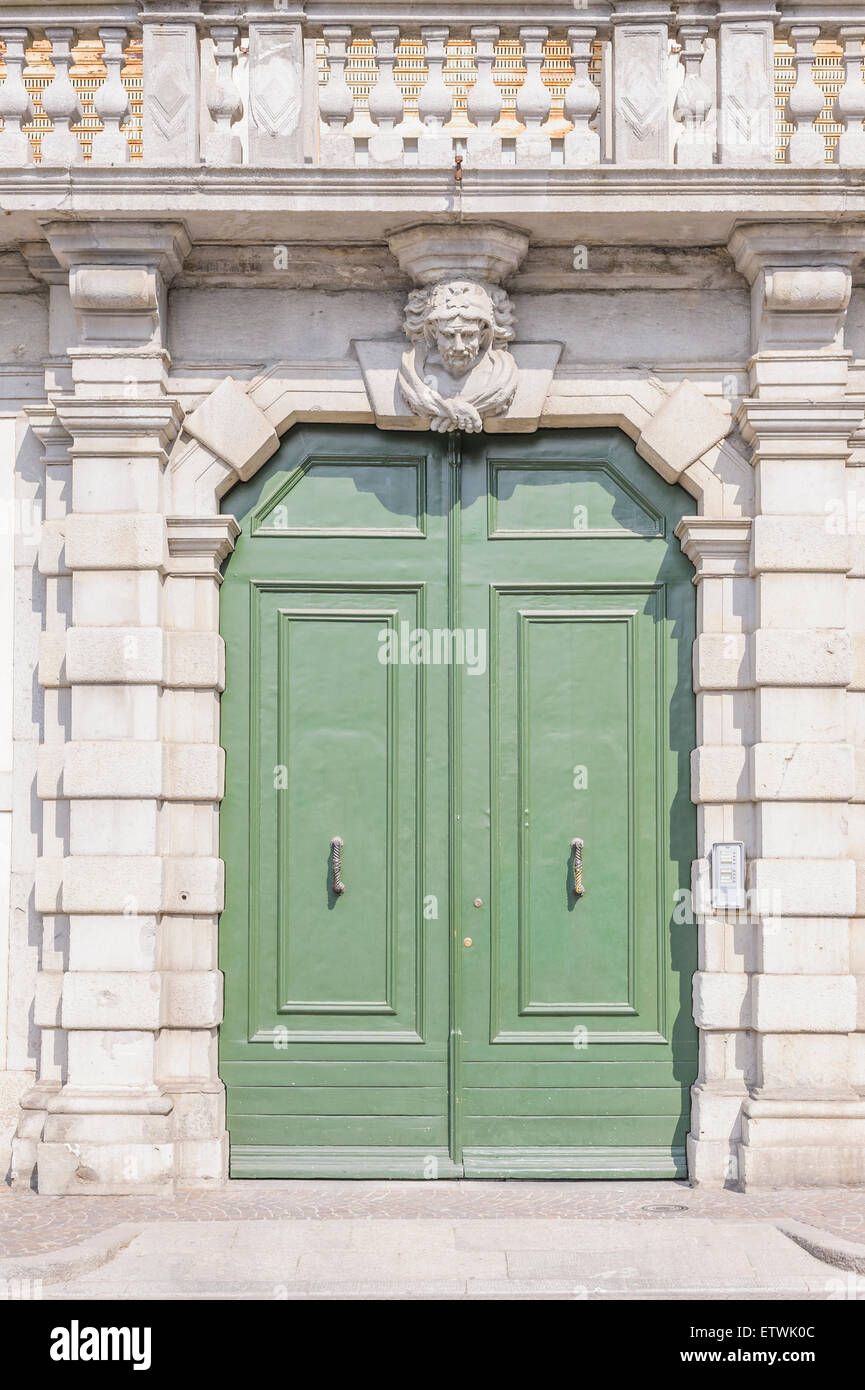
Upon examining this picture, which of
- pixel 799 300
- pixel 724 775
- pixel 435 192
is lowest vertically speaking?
pixel 724 775

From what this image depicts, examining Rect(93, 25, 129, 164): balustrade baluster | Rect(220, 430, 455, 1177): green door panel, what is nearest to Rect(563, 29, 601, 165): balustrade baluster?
Rect(220, 430, 455, 1177): green door panel

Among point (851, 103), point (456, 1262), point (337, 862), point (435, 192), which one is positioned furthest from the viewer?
point (337, 862)

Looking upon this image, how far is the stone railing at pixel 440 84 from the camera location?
692 centimetres

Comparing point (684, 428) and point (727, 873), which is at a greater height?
point (684, 428)

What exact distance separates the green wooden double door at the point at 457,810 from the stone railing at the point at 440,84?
4.61 feet

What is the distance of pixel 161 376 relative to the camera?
23.1 ft

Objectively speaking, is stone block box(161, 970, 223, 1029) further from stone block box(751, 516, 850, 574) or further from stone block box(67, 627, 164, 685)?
stone block box(751, 516, 850, 574)

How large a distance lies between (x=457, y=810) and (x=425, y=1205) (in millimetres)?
1840

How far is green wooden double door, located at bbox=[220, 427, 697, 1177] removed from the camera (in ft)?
23.2

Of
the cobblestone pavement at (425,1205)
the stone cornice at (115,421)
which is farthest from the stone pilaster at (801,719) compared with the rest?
the stone cornice at (115,421)

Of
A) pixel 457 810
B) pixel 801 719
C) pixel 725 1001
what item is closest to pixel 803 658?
pixel 801 719

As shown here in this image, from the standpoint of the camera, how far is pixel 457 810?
7.17 metres

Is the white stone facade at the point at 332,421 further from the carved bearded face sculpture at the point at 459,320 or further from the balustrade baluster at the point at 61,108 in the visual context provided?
the carved bearded face sculpture at the point at 459,320

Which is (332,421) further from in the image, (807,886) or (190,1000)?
(807,886)
